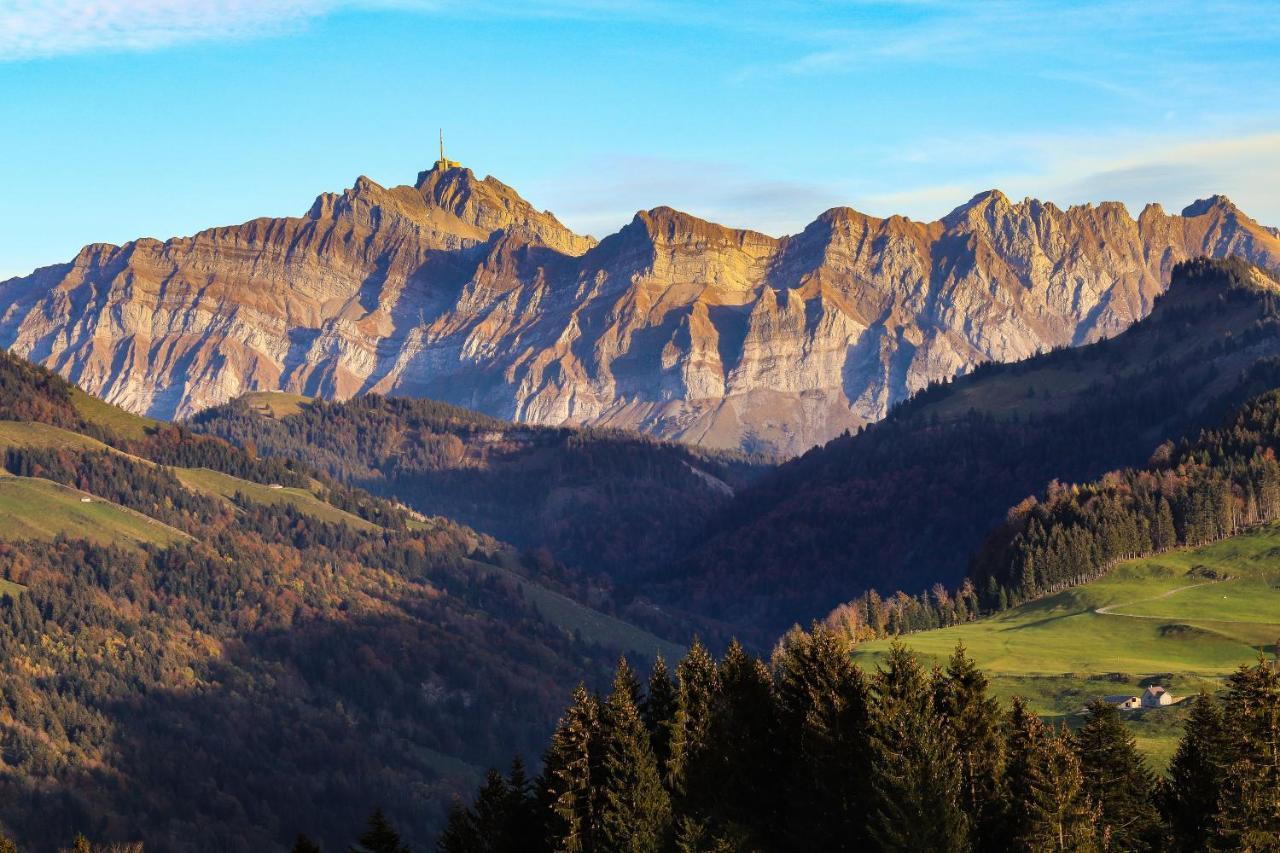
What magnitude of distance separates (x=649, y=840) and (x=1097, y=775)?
81.2 ft

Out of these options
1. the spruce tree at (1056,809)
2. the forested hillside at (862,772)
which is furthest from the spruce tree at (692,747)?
the spruce tree at (1056,809)

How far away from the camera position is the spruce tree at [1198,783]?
9406 centimetres

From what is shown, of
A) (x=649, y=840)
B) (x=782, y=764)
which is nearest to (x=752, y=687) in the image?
(x=782, y=764)

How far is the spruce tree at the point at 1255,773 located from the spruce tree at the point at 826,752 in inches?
732

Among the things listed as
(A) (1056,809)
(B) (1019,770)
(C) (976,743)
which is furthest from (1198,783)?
(A) (1056,809)

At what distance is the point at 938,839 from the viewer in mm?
89812

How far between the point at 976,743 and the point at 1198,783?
13.2 meters

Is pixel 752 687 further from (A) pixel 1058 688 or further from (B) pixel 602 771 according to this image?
(A) pixel 1058 688

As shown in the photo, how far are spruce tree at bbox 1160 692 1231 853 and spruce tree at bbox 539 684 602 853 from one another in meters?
32.2

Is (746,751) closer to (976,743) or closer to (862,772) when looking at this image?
(862,772)

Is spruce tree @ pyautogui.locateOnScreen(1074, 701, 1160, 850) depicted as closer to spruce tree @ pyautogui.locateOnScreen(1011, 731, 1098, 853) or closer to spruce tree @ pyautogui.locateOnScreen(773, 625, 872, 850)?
spruce tree @ pyautogui.locateOnScreen(1011, 731, 1098, 853)

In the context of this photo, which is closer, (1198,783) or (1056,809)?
(1056,809)

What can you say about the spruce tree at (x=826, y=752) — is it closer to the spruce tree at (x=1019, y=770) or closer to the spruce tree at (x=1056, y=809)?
the spruce tree at (x=1019, y=770)

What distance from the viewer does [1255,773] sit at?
86.5 meters
